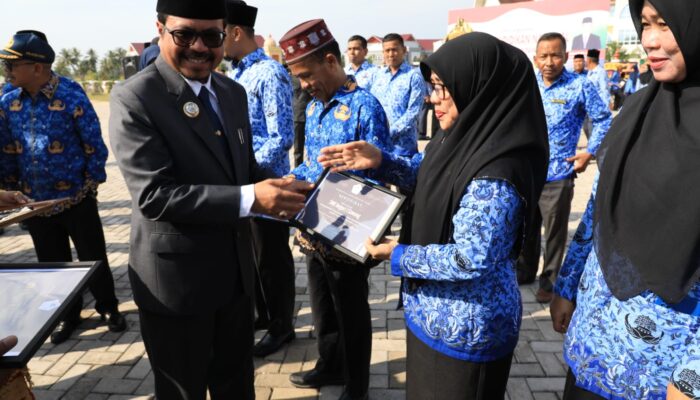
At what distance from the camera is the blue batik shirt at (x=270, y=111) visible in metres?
3.11

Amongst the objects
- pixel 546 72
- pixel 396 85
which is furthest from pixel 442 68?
pixel 396 85

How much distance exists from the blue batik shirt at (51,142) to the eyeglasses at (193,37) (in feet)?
6.94

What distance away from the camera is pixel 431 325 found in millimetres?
1737

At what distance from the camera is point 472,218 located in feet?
4.98

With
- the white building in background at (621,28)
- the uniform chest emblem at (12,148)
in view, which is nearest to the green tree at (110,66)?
the white building in background at (621,28)

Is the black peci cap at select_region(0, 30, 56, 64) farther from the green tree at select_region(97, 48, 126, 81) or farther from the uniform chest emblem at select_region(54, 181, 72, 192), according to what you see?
the green tree at select_region(97, 48, 126, 81)

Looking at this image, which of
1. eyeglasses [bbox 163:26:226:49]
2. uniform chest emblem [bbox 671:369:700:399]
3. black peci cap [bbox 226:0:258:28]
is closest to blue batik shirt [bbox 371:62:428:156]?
black peci cap [bbox 226:0:258:28]

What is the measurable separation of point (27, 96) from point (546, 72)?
14.4 feet

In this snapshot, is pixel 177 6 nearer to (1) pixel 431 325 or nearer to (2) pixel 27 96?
(1) pixel 431 325

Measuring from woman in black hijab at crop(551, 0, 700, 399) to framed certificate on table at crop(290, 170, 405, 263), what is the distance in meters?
0.83

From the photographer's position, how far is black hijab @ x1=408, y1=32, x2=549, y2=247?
60.2 inches

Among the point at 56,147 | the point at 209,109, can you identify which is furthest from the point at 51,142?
the point at 209,109

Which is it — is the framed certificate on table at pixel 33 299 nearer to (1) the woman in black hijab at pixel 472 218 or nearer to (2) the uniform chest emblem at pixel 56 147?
(1) the woman in black hijab at pixel 472 218

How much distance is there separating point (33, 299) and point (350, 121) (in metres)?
1.63
